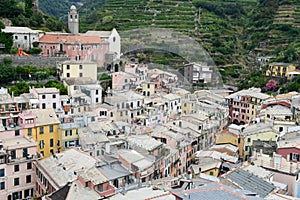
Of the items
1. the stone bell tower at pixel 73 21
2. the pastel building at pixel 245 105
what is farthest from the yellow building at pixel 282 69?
the stone bell tower at pixel 73 21

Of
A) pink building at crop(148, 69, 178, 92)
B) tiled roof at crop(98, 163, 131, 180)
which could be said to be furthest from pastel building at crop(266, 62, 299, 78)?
tiled roof at crop(98, 163, 131, 180)

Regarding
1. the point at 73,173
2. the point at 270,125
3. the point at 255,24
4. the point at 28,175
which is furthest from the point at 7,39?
the point at 255,24

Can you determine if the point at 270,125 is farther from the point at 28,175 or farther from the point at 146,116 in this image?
the point at 28,175

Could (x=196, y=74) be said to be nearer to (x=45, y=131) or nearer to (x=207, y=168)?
(x=45, y=131)

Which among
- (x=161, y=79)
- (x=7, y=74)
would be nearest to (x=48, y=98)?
(x=7, y=74)

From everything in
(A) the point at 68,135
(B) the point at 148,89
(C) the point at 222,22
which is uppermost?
(C) the point at 222,22
